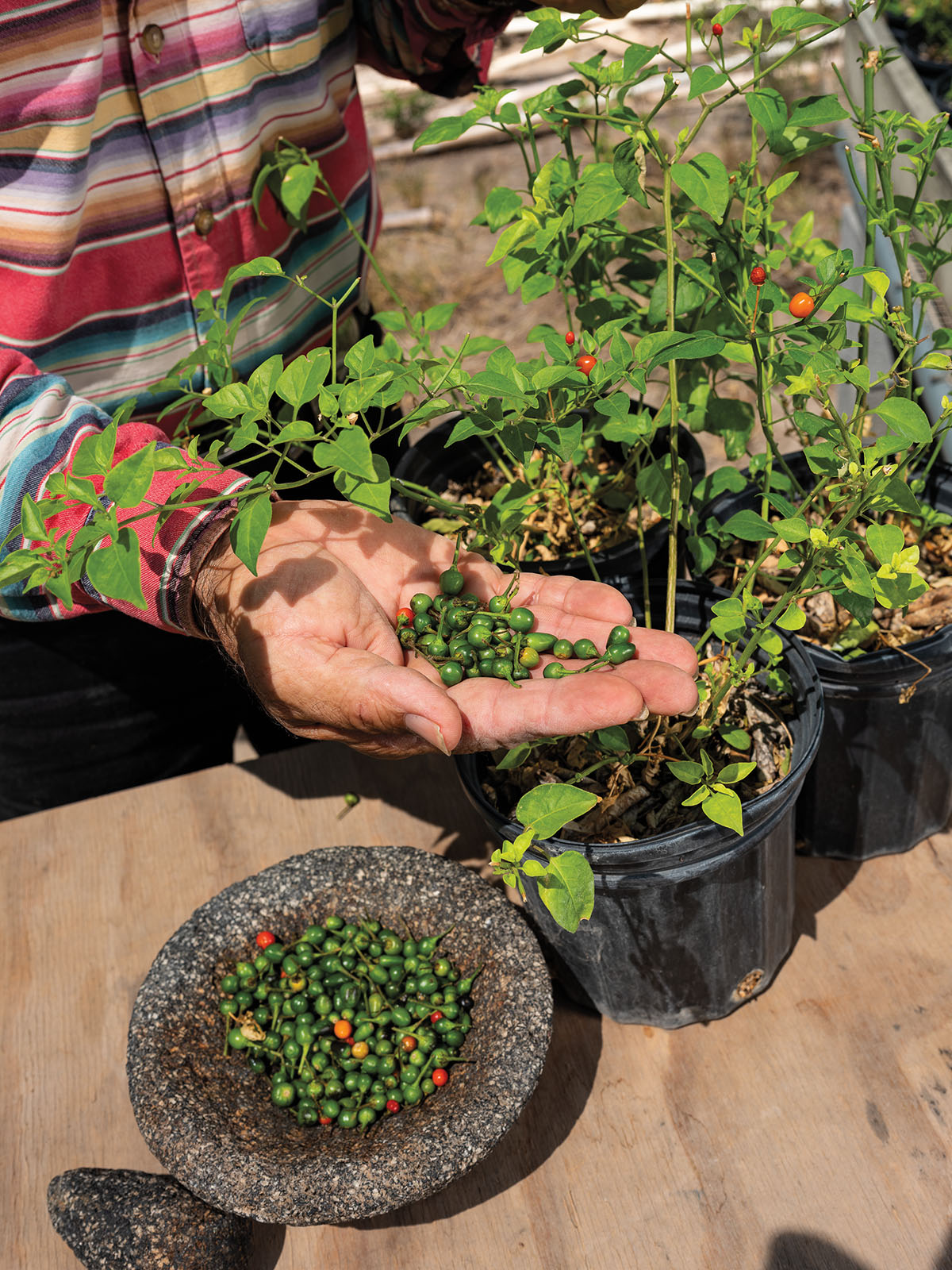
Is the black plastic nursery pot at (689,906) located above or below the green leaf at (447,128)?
below

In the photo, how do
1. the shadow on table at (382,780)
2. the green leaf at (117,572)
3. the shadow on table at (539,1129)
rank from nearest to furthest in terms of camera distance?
the green leaf at (117,572), the shadow on table at (539,1129), the shadow on table at (382,780)

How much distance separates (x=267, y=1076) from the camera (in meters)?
1.13

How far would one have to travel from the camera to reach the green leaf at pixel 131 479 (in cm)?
76

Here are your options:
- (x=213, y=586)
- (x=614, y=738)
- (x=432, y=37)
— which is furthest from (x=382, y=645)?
(x=432, y=37)

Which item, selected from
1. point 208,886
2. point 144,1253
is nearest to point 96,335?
point 208,886

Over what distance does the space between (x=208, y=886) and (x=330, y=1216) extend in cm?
56

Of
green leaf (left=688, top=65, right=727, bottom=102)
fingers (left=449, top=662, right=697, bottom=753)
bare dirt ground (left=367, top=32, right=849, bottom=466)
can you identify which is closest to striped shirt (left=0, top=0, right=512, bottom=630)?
fingers (left=449, top=662, right=697, bottom=753)

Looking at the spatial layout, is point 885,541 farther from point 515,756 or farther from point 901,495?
point 515,756

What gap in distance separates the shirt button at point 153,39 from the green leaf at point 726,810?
3.54 feet

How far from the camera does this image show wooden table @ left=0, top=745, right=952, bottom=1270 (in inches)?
39.9

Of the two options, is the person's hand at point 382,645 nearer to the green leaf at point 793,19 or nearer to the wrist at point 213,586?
the wrist at point 213,586

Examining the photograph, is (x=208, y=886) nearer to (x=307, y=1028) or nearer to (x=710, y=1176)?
(x=307, y=1028)

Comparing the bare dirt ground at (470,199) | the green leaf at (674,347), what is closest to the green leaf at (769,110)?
the green leaf at (674,347)

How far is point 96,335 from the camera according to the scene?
1.35 m
